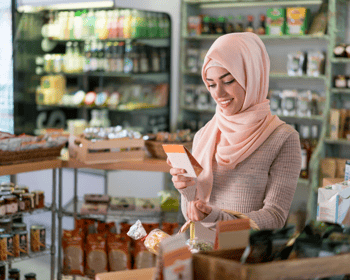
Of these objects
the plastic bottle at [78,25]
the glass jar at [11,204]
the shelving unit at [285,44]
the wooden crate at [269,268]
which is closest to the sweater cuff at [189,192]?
the wooden crate at [269,268]

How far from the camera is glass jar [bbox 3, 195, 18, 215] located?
320 centimetres

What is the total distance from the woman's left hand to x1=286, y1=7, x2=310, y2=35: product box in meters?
3.64

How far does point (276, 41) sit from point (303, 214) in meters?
1.89

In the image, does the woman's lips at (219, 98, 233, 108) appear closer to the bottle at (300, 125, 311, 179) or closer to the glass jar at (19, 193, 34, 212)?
the glass jar at (19, 193, 34, 212)

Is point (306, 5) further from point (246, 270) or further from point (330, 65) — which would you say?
point (246, 270)

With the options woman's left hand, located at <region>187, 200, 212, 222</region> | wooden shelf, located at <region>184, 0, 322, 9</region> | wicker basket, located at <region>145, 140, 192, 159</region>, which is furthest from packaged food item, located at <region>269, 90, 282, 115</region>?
woman's left hand, located at <region>187, 200, 212, 222</region>

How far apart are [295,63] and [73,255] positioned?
115 inches

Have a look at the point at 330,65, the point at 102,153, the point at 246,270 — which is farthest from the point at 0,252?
the point at 330,65

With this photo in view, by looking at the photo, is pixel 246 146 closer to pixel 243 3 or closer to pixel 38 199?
pixel 38 199

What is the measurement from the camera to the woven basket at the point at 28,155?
3082mm

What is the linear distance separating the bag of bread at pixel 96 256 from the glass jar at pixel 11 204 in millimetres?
564

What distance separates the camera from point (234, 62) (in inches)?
71.4

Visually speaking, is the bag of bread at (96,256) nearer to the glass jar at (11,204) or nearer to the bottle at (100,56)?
the glass jar at (11,204)

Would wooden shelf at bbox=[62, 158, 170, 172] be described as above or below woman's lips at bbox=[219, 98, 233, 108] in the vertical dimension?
below
